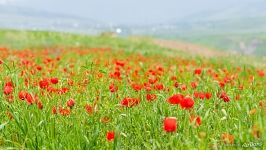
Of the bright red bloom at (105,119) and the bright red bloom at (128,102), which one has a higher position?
the bright red bloom at (128,102)

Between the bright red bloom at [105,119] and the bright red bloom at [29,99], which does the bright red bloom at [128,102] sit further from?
the bright red bloom at [29,99]

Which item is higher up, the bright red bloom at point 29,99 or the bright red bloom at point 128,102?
the bright red bloom at point 29,99

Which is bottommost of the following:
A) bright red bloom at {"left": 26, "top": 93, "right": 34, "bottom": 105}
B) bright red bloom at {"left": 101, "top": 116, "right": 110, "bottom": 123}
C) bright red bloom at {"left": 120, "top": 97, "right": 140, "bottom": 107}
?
bright red bloom at {"left": 101, "top": 116, "right": 110, "bottom": 123}

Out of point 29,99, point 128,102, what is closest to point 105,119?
point 128,102

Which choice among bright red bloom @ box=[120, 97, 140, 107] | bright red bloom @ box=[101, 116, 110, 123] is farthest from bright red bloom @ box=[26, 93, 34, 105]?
bright red bloom @ box=[120, 97, 140, 107]

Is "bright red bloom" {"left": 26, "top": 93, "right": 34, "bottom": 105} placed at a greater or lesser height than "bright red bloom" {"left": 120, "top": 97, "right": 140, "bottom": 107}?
greater

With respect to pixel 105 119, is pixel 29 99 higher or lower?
higher

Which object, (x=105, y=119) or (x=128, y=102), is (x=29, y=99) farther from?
(x=128, y=102)

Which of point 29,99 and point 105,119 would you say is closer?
point 29,99

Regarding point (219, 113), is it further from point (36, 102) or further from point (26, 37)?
point (26, 37)

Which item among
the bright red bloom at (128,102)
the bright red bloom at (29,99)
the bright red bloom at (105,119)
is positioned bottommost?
the bright red bloom at (105,119)

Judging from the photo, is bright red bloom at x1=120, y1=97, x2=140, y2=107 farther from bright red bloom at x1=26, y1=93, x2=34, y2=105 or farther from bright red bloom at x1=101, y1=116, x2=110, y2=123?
bright red bloom at x1=26, y1=93, x2=34, y2=105

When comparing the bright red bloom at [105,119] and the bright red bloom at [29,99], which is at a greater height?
the bright red bloom at [29,99]

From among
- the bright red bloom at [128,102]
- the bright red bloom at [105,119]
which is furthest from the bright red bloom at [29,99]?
the bright red bloom at [128,102]
